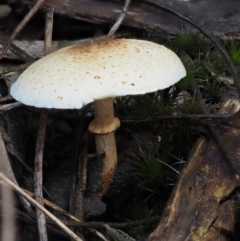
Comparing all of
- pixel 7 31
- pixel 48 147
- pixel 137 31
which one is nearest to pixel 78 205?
pixel 48 147

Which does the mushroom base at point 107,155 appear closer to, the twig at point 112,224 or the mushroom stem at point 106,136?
the mushroom stem at point 106,136

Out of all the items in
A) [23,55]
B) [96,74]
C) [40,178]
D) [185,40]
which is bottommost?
[40,178]

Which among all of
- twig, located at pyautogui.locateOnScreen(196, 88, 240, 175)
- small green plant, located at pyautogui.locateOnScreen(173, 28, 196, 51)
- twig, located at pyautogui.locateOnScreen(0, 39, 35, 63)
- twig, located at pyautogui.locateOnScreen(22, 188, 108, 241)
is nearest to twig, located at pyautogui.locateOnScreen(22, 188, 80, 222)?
twig, located at pyautogui.locateOnScreen(22, 188, 108, 241)

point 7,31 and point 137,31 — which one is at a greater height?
point 137,31

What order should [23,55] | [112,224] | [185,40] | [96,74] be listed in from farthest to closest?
[185,40]
[23,55]
[112,224]
[96,74]

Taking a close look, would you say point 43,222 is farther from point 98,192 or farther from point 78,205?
point 98,192

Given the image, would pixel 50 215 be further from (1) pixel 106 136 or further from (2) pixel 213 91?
(2) pixel 213 91

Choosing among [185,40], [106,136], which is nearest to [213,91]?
[185,40]
